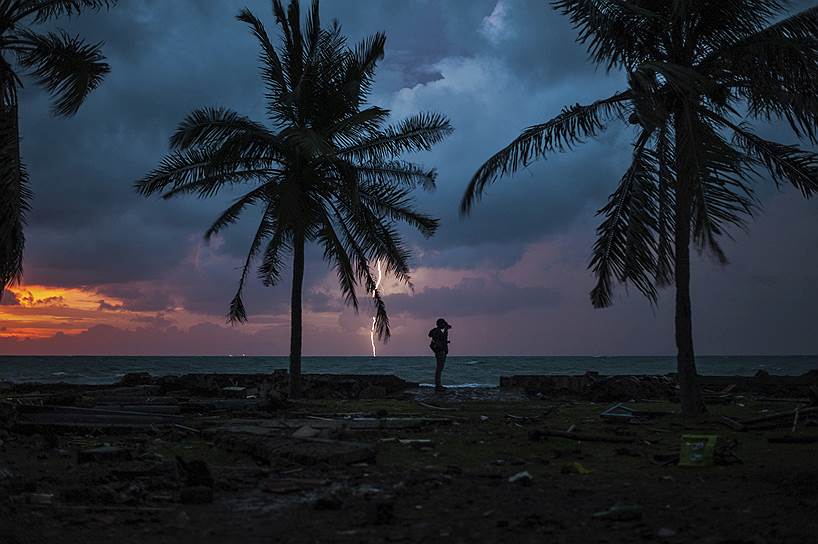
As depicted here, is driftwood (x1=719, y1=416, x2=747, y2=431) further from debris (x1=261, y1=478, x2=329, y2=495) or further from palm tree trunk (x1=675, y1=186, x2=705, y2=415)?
debris (x1=261, y1=478, x2=329, y2=495)

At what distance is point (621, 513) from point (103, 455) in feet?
18.9

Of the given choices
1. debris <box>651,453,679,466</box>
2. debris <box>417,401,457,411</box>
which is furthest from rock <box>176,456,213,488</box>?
debris <box>417,401,457,411</box>

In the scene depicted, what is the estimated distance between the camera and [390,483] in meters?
6.21

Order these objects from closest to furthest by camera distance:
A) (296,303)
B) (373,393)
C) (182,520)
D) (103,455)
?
1. (182,520)
2. (103,455)
3. (296,303)
4. (373,393)

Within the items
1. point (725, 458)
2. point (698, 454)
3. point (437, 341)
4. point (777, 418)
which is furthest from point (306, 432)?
point (437, 341)

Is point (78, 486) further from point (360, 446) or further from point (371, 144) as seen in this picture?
point (371, 144)

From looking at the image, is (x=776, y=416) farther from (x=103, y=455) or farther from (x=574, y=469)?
(x=103, y=455)

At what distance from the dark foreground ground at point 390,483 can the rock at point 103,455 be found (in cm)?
1

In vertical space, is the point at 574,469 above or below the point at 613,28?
below

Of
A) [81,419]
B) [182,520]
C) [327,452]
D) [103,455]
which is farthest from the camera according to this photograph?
[81,419]

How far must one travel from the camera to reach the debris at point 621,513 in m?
4.77

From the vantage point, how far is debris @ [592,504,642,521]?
4766mm

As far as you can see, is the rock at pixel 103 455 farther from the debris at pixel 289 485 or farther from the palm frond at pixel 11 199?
the palm frond at pixel 11 199

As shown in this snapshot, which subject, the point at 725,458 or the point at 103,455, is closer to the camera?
the point at 725,458
